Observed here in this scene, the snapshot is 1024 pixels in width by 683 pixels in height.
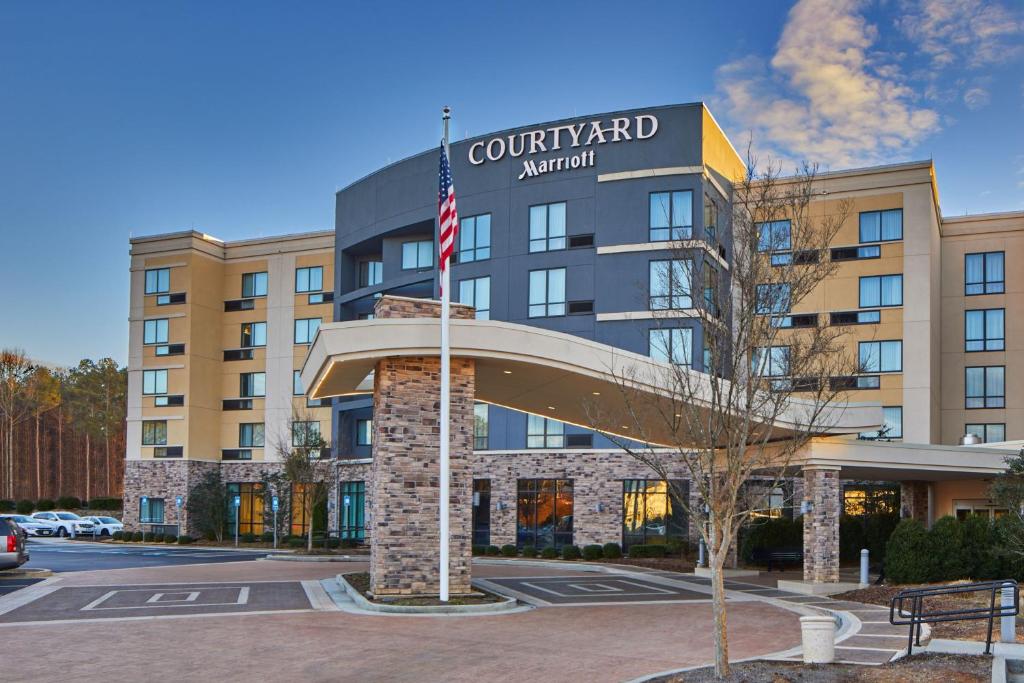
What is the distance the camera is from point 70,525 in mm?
54438

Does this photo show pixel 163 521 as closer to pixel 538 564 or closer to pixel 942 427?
pixel 538 564

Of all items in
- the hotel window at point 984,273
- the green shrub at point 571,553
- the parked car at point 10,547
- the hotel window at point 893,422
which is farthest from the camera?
the hotel window at point 984,273

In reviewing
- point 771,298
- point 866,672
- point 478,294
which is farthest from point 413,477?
point 478,294

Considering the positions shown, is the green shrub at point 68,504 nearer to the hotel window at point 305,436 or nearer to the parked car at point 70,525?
the parked car at point 70,525

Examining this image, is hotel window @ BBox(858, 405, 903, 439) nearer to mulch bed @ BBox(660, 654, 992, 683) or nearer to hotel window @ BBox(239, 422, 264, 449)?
mulch bed @ BBox(660, 654, 992, 683)

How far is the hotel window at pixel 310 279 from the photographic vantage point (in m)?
54.4

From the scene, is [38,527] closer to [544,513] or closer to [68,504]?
[68,504]

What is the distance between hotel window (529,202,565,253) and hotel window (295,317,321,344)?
706 inches

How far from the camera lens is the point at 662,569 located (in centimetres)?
3188

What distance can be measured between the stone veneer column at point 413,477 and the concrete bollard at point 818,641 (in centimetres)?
844

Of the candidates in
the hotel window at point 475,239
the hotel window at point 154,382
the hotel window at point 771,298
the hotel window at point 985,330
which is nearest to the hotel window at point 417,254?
the hotel window at point 475,239

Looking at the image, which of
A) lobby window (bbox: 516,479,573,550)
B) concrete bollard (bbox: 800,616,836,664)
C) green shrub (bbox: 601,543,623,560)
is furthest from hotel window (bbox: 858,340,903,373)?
concrete bollard (bbox: 800,616,836,664)

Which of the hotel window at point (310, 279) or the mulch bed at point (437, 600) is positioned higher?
the hotel window at point (310, 279)

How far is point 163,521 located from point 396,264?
19.9 m
